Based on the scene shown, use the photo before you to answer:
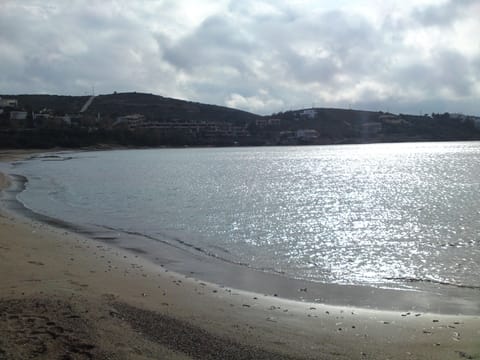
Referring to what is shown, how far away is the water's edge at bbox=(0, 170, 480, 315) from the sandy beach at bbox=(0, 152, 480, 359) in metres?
0.59

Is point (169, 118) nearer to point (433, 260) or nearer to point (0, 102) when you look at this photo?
point (0, 102)

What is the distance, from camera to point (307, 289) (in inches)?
452

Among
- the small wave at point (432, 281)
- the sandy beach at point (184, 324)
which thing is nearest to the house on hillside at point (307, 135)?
the small wave at point (432, 281)

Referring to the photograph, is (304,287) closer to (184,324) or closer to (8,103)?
A: (184,324)

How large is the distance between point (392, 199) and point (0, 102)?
556ft

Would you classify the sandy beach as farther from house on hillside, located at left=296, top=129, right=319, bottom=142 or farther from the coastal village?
house on hillside, located at left=296, top=129, right=319, bottom=142

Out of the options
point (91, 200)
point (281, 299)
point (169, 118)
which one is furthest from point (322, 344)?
point (169, 118)

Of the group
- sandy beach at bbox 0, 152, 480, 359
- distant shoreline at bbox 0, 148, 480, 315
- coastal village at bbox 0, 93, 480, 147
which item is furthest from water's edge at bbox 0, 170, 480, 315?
coastal village at bbox 0, 93, 480, 147

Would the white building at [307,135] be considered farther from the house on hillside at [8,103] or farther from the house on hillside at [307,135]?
the house on hillside at [8,103]

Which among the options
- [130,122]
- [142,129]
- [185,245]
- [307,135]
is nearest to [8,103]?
[130,122]

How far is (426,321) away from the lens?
28.1 feet

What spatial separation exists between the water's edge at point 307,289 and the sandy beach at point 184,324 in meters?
0.59

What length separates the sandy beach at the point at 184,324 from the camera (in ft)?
20.0

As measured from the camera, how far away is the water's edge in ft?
33.4
